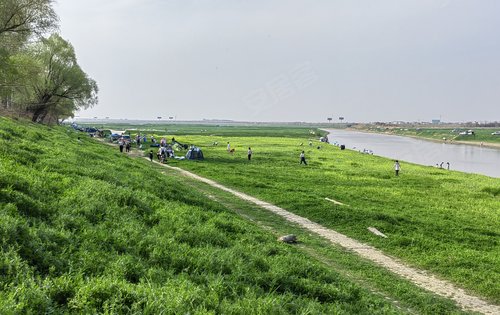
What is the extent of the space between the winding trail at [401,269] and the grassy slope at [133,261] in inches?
100

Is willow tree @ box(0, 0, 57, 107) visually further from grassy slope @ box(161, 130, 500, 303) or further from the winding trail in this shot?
the winding trail

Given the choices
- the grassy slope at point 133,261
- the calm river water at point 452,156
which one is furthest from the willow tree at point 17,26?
the calm river water at point 452,156

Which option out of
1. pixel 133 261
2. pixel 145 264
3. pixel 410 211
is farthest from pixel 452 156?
pixel 133 261

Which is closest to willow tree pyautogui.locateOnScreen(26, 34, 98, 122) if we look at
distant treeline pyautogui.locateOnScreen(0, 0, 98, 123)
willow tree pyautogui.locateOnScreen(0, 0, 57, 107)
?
distant treeline pyautogui.locateOnScreen(0, 0, 98, 123)

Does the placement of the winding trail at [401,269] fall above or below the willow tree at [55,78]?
below

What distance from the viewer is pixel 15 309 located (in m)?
5.05

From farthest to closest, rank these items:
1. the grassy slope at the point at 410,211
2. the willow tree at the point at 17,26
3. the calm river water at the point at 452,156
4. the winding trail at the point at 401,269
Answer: the calm river water at the point at 452,156 < the willow tree at the point at 17,26 < the grassy slope at the point at 410,211 < the winding trail at the point at 401,269

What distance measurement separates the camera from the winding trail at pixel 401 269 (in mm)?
9797

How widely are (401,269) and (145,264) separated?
8.29 metres

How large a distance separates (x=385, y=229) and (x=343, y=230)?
187 centimetres

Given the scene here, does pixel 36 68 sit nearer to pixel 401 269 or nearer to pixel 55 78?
pixel 55 78

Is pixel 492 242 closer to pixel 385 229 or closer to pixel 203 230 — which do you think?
pixel 385 229

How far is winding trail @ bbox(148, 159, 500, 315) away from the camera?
980cm

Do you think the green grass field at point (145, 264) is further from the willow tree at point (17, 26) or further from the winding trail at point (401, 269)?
the willow tree at point (17, 26)
